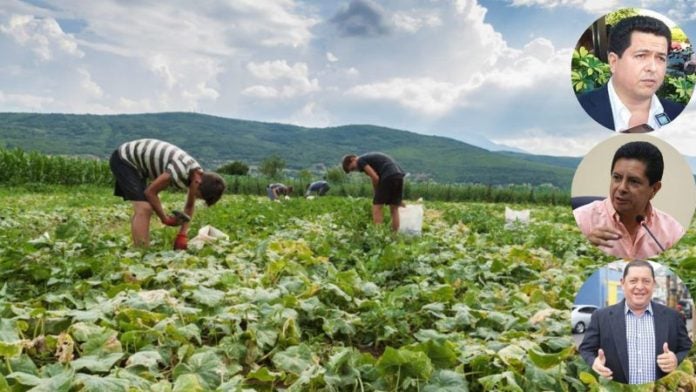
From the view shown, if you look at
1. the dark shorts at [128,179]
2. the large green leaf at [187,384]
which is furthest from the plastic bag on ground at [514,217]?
the large green leaf at [187,384]

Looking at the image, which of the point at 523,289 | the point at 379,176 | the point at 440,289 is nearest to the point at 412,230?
the point at 379,176

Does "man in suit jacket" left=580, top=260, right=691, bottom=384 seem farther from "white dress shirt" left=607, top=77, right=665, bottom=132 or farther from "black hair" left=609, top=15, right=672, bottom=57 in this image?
"black hair" left=609, top=15, right=672, bottom=57

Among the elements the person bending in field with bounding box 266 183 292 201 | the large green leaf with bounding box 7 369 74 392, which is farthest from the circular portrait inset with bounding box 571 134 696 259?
the person bending in field with bounding box 266 183 292 201

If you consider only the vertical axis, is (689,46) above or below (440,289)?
above

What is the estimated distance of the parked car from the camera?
1.74 meters

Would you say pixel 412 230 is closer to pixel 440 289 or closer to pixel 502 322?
pixel 440 289

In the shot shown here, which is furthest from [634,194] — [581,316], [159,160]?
[159,160]

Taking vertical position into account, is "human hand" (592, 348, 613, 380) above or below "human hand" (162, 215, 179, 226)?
above

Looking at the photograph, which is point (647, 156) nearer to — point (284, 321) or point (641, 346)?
point (641, 346)

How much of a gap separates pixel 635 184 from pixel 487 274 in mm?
4143

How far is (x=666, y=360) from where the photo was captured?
1673 millimetres

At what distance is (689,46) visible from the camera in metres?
1.44

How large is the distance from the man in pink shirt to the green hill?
105955mm

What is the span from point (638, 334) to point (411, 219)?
24.2 ft
